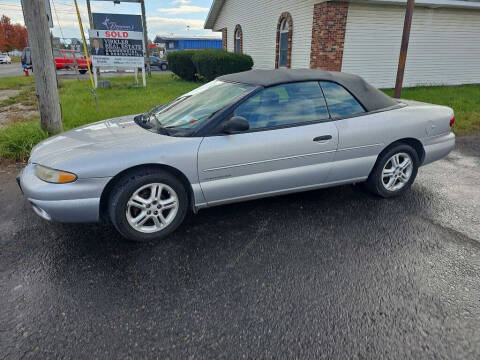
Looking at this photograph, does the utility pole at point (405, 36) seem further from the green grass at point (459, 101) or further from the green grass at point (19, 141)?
the green grass at point (19, 141)

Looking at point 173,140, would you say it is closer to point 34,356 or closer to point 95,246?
point 95,246

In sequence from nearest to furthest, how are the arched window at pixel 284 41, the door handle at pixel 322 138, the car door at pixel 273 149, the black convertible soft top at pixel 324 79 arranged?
the car door at pixel 273 149 → the door handle at pixel 322 138 → the black convertible soft top at pixel 324 79 → the arched window at pixel 284 41

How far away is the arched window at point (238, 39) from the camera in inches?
770

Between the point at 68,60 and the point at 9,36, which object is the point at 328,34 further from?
the point at 9,36

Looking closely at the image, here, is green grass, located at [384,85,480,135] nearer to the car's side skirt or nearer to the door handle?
the car's side skirt

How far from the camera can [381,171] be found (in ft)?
12.5

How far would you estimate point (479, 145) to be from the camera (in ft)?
20.1

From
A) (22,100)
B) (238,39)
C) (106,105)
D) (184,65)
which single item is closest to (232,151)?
(106,105)

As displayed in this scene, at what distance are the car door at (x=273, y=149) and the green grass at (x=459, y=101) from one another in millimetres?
5069

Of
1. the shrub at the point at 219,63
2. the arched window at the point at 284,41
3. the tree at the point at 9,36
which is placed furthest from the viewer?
the tree at the point at 9,36

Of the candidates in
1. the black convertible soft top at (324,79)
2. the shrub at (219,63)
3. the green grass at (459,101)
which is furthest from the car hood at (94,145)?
the shrub at (219,63)

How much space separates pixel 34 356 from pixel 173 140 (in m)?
1.83

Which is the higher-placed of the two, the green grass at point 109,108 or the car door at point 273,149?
the car door at point 273,149

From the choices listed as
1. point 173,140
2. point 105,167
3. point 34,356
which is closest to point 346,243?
point 173,140
